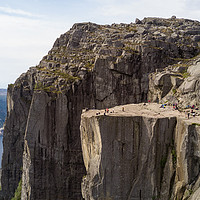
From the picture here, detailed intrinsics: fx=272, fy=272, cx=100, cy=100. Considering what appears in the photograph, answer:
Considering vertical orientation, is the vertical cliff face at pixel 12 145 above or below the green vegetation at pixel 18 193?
above

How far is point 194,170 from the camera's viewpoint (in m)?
25.2

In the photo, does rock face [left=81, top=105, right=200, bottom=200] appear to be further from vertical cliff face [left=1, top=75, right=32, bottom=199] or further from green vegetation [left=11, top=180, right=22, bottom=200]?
vertical cliff face [left=1, top=75, right=32, bottom=199]

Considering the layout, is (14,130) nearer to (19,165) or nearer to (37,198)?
(19,165)

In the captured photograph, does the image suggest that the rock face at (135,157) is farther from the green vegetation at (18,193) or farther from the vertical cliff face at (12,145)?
the vertical cliff face at (12,145)

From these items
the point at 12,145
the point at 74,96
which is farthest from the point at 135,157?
the point at 12,145

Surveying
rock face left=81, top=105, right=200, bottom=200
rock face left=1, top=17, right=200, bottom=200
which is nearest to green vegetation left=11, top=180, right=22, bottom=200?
rock face left=1, top=17, right=200, bottom=200

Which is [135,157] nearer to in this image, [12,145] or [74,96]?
[74,96]

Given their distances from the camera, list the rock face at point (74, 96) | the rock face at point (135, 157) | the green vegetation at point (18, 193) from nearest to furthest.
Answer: the rock face at point (135, 157), the rock face at point (74, 96), the green vegetation at point (18, 193)

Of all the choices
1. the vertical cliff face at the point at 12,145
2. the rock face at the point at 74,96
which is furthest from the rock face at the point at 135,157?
the vertical cliff face at the point at 12,145

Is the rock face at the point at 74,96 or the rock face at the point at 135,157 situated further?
the rock face at the point at 74,96

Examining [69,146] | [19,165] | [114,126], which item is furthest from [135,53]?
[19,165]

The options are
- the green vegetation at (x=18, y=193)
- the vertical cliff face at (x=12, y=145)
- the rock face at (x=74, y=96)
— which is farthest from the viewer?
the vertical cliff face at (x=12, y=145)

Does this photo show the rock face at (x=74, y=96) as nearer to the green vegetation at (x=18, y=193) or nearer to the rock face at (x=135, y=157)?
the green vegetation at (x=18, y=193)

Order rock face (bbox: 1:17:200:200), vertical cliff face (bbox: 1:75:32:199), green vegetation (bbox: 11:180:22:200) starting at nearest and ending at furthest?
rock face (bbox: 1:17:200:200) → green vegetation (bbox: 11:180:22:200) → vertical cliff face (bbox: 1:75:32:199)
